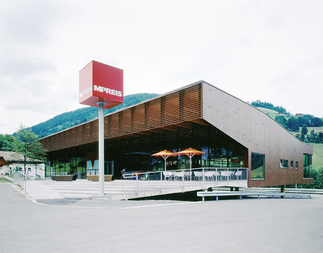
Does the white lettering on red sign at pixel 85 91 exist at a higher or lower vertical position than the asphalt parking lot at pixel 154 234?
higher

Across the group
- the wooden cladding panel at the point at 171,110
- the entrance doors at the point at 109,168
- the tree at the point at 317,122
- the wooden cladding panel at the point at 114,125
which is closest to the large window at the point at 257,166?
the wooden cladding panel at the point at 171,110

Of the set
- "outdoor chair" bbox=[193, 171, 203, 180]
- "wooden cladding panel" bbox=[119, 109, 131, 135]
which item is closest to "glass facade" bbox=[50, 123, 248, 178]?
"wooden cladding panel" bbox=[119, 109, 131, 135]

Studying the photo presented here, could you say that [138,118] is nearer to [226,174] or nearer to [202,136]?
[202,136]

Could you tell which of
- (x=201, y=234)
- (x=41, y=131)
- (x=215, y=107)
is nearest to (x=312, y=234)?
(x=201, y=234)

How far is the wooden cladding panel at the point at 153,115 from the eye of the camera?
21.6m

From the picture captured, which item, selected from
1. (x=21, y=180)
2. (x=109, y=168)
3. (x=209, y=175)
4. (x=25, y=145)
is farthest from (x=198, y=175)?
(x=25, y=145)

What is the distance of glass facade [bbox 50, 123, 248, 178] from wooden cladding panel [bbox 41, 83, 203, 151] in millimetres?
2247

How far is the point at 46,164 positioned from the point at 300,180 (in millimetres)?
45649

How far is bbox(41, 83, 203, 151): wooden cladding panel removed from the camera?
21.6 metres

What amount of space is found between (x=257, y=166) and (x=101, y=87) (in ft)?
57.2

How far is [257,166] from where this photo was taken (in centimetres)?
2622

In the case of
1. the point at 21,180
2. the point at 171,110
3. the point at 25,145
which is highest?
the point at 171,110

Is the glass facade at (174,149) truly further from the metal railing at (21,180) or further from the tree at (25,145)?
the metal railing at (21,180)

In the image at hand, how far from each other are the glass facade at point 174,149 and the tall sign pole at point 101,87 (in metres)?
11.0
